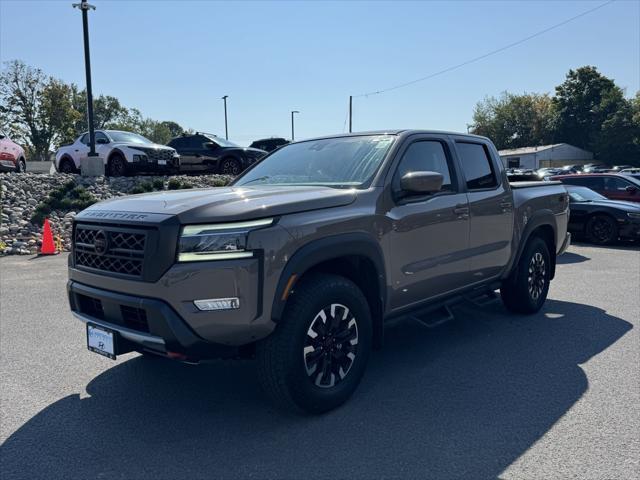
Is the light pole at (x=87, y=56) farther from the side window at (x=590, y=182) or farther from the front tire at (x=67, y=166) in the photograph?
the side window at (x=590, y=182)

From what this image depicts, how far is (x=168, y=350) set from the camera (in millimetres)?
2967

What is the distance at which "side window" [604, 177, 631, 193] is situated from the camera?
556 inches

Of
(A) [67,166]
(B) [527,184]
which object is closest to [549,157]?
(A) [67,166]

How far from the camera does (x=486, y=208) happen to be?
16.3 ft

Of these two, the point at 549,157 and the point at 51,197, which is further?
the point at 549,157

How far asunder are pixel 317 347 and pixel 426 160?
1.99 metres

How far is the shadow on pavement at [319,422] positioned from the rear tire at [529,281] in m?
0.97

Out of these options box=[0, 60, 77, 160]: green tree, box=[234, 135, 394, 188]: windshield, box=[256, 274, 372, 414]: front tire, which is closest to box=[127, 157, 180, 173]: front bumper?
box=[234, 135, 394, 188]: windshield

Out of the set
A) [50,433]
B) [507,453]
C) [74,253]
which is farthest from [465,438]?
[74,253]

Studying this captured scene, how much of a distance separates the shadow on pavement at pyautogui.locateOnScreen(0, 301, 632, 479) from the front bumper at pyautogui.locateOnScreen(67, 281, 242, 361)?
1.81 feet

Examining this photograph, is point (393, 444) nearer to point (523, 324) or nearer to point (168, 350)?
point (168, 350)

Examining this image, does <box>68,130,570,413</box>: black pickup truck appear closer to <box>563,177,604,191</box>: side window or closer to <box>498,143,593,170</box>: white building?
<box>563,177,604,191</box>: side window

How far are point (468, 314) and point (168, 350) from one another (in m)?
4.00

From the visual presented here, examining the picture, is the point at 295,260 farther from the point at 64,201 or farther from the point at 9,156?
the point at 9,156
